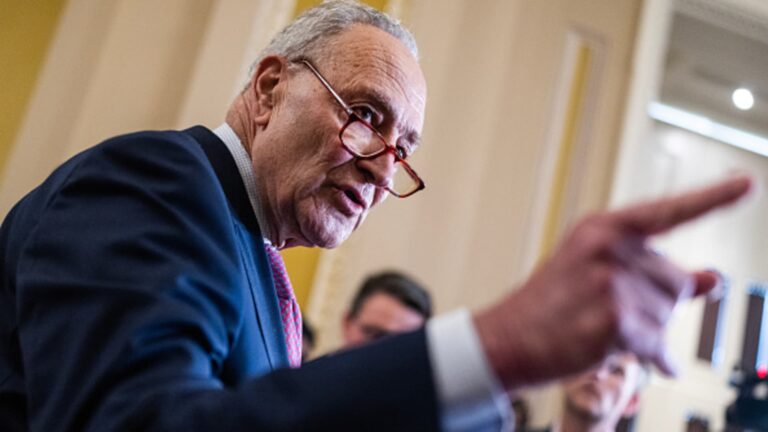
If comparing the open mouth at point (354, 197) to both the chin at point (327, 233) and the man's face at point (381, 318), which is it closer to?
the chin at point (327, 233)

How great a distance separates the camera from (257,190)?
1.16m

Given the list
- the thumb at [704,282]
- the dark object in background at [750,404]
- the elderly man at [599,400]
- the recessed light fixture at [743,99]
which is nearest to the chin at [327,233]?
the thumb at [704,282]

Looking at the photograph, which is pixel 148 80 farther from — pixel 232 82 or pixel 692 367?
pixel 692 367

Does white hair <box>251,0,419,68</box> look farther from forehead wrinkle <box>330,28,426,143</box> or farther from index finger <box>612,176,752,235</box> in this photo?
index finger <box>612,176,752,235</box>

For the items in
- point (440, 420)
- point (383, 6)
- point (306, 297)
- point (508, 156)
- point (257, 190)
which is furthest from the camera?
point (508, 156)

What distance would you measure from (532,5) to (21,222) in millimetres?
3082

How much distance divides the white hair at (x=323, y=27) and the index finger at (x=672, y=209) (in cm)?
78

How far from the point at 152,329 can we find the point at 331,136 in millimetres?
559

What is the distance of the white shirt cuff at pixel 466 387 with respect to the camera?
1.86 feet

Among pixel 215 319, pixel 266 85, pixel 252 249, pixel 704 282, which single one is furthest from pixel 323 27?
pixel 704 282

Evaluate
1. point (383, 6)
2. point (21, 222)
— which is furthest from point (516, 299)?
point (383, 6)

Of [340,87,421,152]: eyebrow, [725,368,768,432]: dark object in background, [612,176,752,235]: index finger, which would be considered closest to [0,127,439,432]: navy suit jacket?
[612,176,752,235]: index finger

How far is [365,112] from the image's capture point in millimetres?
1198

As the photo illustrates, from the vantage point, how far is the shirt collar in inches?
45.0
